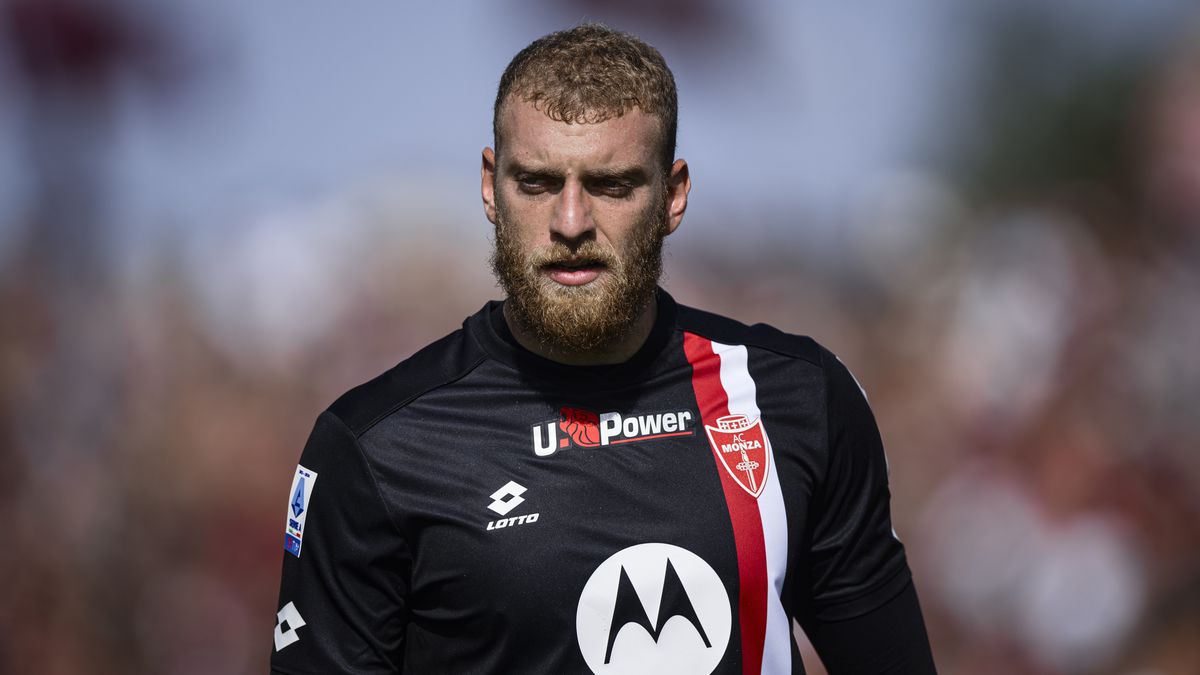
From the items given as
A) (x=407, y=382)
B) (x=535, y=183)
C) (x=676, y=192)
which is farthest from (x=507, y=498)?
(x=676, y=192)

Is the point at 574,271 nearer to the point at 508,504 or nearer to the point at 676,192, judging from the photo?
the point at 676,192

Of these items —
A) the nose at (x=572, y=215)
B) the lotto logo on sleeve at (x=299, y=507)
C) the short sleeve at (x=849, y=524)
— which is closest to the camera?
the nose at (x=572, y=215)

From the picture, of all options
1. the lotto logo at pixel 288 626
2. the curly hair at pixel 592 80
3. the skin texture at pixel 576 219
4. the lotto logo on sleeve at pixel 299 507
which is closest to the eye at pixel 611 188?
the skin texture at pixel 576 219

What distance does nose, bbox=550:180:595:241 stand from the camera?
203cm

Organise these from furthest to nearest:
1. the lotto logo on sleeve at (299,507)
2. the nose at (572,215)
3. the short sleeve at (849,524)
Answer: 1. the short sleeve at (849,524)
2. the lotto logo on sleeve at (299,507)
3. the nose at (572,215)

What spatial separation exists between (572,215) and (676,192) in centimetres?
32

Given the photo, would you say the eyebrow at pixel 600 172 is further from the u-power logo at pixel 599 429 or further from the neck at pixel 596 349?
the u-power logo at pixel 599 429

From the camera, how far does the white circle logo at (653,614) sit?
2.05 meters

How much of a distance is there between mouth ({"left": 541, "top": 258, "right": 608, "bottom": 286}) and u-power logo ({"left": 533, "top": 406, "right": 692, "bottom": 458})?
252 mm

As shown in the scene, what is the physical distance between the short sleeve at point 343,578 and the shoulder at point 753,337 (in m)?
0.70

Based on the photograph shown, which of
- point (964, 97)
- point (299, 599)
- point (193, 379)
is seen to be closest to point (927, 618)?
point (193, 379)

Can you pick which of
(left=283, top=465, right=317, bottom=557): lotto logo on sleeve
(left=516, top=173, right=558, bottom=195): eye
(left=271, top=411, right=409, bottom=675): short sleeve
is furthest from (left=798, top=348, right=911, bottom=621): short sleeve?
(left=283, top=465, right=317, bottom=557): lotto logo on sleeve

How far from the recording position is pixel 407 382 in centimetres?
223

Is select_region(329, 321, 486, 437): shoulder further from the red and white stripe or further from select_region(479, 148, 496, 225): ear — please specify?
the red and white stripe
